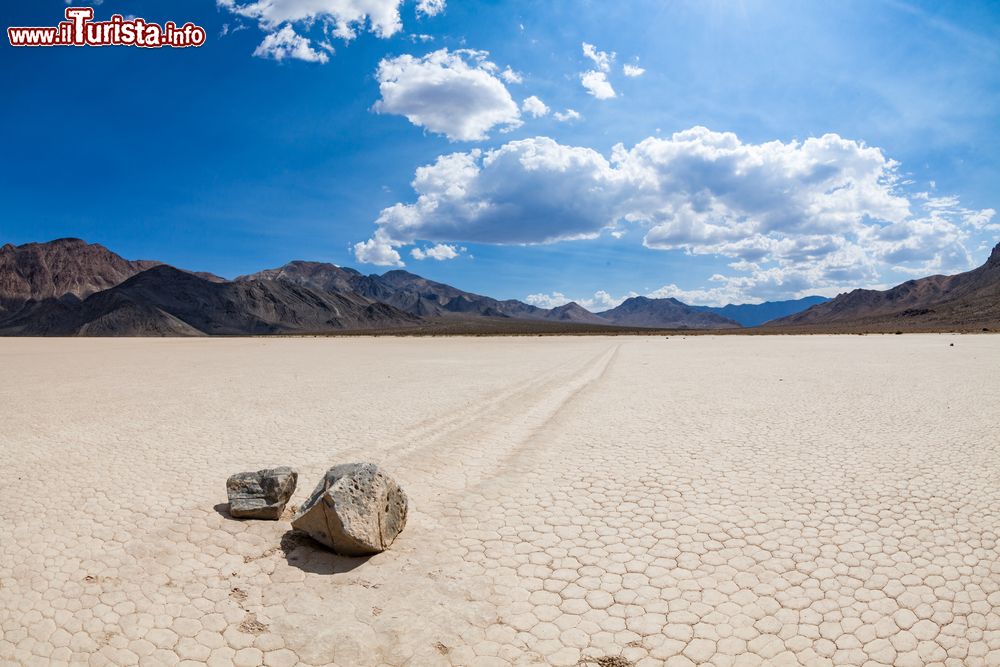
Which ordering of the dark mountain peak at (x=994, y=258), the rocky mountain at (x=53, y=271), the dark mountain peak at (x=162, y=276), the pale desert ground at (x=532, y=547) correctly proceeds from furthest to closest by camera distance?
the rocky mountain at (x=53, y=271), the dark mountain peak at (x=162, y=276), the dark mountain peak at (x=994, y=258), the pale desert ground at (x=532, y=547)

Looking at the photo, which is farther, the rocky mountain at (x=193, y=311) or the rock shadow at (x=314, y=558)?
the rocky mountain at (x=193, y=311)

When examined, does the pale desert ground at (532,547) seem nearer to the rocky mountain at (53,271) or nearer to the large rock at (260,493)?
the large rock at (260,493)

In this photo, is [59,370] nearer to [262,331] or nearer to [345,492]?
[345,492]

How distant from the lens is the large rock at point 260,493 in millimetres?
5258

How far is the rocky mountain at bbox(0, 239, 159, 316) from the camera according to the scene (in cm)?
16338

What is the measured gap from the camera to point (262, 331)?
142500 mm

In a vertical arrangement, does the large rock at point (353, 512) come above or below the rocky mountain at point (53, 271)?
below

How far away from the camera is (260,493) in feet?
17.6

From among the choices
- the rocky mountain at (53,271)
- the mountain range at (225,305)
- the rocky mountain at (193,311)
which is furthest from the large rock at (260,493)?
the rocky mountain at (53,271)

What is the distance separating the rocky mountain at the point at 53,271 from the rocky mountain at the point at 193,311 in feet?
41.8

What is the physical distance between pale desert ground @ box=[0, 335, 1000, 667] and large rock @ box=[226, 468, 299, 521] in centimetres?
15

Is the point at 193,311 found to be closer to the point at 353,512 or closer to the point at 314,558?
the point at 314,558

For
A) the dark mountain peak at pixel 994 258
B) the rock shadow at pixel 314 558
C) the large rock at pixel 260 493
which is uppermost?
the dark mountain peak at pixel 994 258

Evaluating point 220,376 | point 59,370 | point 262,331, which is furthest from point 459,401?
point 262,331
